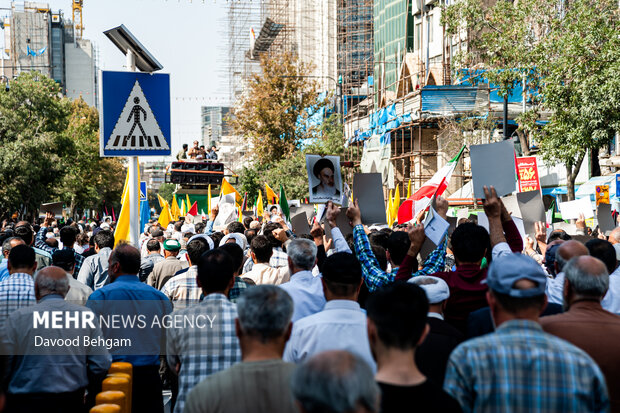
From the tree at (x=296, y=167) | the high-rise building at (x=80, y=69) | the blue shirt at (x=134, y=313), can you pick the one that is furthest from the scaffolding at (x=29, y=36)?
the blue shirt at (x=134, y=313)

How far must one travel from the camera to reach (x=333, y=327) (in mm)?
3885

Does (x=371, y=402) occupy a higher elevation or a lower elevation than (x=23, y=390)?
higher

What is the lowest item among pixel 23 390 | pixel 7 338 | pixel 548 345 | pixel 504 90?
pixel 23 390

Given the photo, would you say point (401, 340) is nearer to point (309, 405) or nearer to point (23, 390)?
point (309, 405)

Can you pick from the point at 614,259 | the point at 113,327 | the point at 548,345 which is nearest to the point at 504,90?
the point at 614,259

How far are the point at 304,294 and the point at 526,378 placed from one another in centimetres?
229

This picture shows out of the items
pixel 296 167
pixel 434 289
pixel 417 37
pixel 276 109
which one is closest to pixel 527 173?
pixel 434 289

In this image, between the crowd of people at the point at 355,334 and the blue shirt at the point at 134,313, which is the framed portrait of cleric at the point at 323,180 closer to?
the crowd of people at the point at 355,334

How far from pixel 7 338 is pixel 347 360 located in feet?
9.82

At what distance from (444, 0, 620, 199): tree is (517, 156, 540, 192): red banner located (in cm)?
353

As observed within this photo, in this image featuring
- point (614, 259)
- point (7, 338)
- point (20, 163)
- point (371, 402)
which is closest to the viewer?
point (371, 402)

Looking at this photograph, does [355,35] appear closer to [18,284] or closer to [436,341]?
[18,284]

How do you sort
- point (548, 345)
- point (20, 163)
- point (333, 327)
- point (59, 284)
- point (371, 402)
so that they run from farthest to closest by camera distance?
1. point (20, 163)
2. point (59, 284)
3. point (333, 327)
4. point (548, 345)
5. point (371, 402)

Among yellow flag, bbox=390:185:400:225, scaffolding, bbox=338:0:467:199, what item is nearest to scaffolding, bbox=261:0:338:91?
scaffolding, bbox=338:0:467:199
